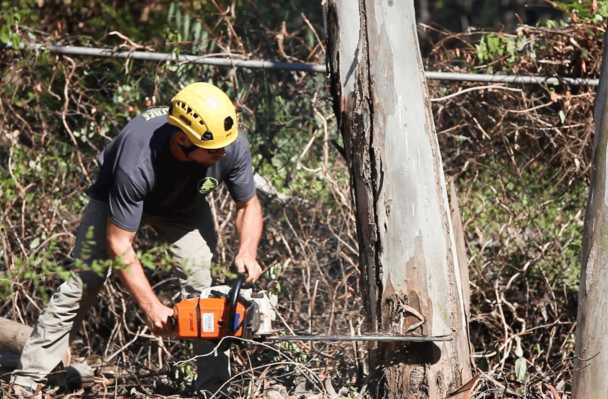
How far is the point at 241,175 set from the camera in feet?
13.3

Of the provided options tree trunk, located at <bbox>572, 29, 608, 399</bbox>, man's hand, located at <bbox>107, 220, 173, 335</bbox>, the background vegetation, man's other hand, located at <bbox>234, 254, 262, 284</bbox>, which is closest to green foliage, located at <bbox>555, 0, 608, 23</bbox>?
the background vegetation

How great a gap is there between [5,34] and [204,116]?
2265 mm

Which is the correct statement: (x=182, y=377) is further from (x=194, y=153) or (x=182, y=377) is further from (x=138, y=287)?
(x=194, y=153)

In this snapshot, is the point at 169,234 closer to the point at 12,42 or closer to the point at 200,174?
the point at 200,174

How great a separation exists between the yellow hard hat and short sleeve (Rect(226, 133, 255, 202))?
32 centimetres

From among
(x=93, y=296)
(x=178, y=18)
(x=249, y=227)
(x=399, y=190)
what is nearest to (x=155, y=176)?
(x=249, y=227)

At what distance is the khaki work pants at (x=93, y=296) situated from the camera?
13.4 feet

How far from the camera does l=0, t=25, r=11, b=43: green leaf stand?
493 centimetres

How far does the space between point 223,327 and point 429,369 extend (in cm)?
106

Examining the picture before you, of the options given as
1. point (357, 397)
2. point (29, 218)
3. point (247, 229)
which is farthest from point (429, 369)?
point (29, 218)

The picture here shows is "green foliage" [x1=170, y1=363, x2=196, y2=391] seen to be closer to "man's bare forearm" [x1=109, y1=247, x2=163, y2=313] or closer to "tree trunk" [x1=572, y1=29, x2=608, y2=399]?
"man's bare forearm" [x1=109, y1=247, x2=163, y2=313]

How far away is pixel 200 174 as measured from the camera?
392cm

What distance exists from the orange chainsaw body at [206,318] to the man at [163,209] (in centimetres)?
15

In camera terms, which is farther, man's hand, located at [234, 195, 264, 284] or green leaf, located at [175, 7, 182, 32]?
green leaf, located at [175, 7, 182, 32]
